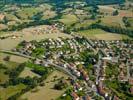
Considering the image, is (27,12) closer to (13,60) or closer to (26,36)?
(26,36)

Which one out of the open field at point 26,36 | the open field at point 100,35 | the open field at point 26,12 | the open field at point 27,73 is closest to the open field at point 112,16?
the open field at point 100,35

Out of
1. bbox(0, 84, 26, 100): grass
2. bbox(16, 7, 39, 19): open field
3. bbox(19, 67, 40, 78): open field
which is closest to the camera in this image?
bbox(0, 84, 26, 100): grass

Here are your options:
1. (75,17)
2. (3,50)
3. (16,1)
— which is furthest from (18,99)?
(16,1)

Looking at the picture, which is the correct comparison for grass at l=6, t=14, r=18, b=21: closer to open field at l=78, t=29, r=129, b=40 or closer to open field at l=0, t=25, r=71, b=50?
open field at l=0, t=25, r=71, b=50

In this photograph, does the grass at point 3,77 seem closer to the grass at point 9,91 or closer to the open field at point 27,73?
the grass at point 9,91

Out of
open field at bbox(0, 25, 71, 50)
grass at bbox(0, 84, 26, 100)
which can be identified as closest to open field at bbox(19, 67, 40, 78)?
grass at bbox(0, 84, 26, 100)

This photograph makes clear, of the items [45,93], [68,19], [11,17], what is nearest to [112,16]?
[68,19]

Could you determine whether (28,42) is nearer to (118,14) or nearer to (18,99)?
(18,99)
